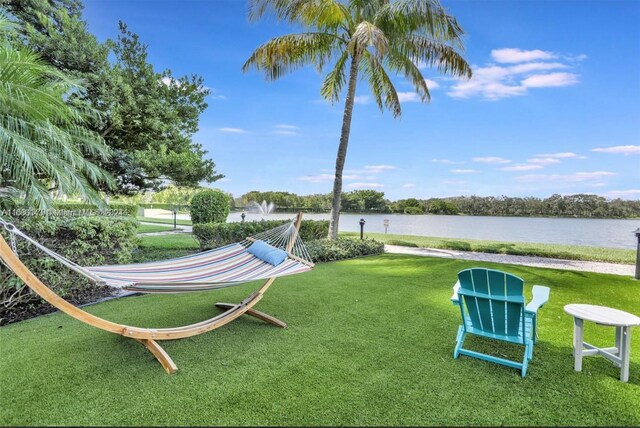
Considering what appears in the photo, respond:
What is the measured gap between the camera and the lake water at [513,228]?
37.0 ft

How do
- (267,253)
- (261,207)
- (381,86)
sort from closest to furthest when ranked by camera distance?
(267,253) → (381,86) → (261,207)

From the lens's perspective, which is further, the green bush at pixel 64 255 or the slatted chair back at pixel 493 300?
the green bush at pixel 64 255

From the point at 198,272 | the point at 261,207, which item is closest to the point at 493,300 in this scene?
the point at 198,272

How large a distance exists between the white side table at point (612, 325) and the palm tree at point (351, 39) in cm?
577

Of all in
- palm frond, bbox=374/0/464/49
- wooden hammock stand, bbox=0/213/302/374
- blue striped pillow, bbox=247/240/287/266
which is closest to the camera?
wooden hammock stand, bbox=0/213/302/374

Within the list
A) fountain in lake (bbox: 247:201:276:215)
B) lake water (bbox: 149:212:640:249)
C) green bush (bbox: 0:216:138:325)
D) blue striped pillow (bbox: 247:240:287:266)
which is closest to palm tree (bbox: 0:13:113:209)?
green bush (bbox: 0:216:138:325)

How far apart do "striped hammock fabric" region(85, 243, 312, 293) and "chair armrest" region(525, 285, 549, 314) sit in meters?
1.76

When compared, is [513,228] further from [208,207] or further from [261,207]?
[208,207]

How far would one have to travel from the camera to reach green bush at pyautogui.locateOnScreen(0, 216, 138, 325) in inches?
134

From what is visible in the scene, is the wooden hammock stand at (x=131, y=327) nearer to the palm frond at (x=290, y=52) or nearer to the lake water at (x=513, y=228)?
the palm frond at (x=290, y=52)

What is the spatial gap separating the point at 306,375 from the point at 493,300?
1382mm

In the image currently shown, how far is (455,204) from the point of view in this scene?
61.3ft

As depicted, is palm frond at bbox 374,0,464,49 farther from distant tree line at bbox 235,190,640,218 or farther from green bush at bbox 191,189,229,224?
distant tree line at bbox 235,190,640,218

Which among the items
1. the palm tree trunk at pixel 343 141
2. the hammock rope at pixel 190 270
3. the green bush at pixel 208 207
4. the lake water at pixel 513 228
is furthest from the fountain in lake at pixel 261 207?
the hammock rope at pixel 190 270
